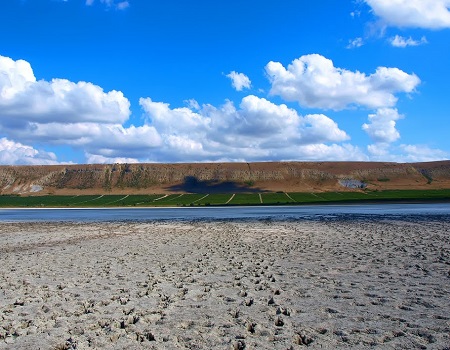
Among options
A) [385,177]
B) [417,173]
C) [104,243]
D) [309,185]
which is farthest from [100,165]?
[104,243]

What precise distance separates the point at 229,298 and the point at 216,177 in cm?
17099

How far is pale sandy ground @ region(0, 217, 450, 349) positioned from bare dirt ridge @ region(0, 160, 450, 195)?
131 m

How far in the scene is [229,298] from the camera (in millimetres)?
10188

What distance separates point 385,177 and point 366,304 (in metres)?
164

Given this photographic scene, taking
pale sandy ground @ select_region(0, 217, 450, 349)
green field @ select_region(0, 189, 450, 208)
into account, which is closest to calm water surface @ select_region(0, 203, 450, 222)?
green field @ select_region(0, 189, 450, 208)

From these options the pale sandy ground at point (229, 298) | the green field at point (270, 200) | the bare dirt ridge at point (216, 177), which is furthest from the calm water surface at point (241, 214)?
the bare dirt ridge at point (216, 177)

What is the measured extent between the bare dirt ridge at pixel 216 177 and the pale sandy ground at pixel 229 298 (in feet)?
429

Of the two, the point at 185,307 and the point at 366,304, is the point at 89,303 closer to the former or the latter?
the point at 185,307

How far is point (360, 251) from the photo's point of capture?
59.3 ft

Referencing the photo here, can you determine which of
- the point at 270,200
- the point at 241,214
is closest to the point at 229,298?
the point at 241,214

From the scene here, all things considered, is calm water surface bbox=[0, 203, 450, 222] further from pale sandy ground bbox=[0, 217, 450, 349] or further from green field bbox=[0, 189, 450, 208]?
pale sandy ground bbox=[0, 217, 450, 349]

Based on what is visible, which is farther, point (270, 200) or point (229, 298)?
point (270, 200)

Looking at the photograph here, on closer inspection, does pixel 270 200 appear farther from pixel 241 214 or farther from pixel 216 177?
pixel 216 177

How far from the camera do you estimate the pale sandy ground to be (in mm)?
7352
